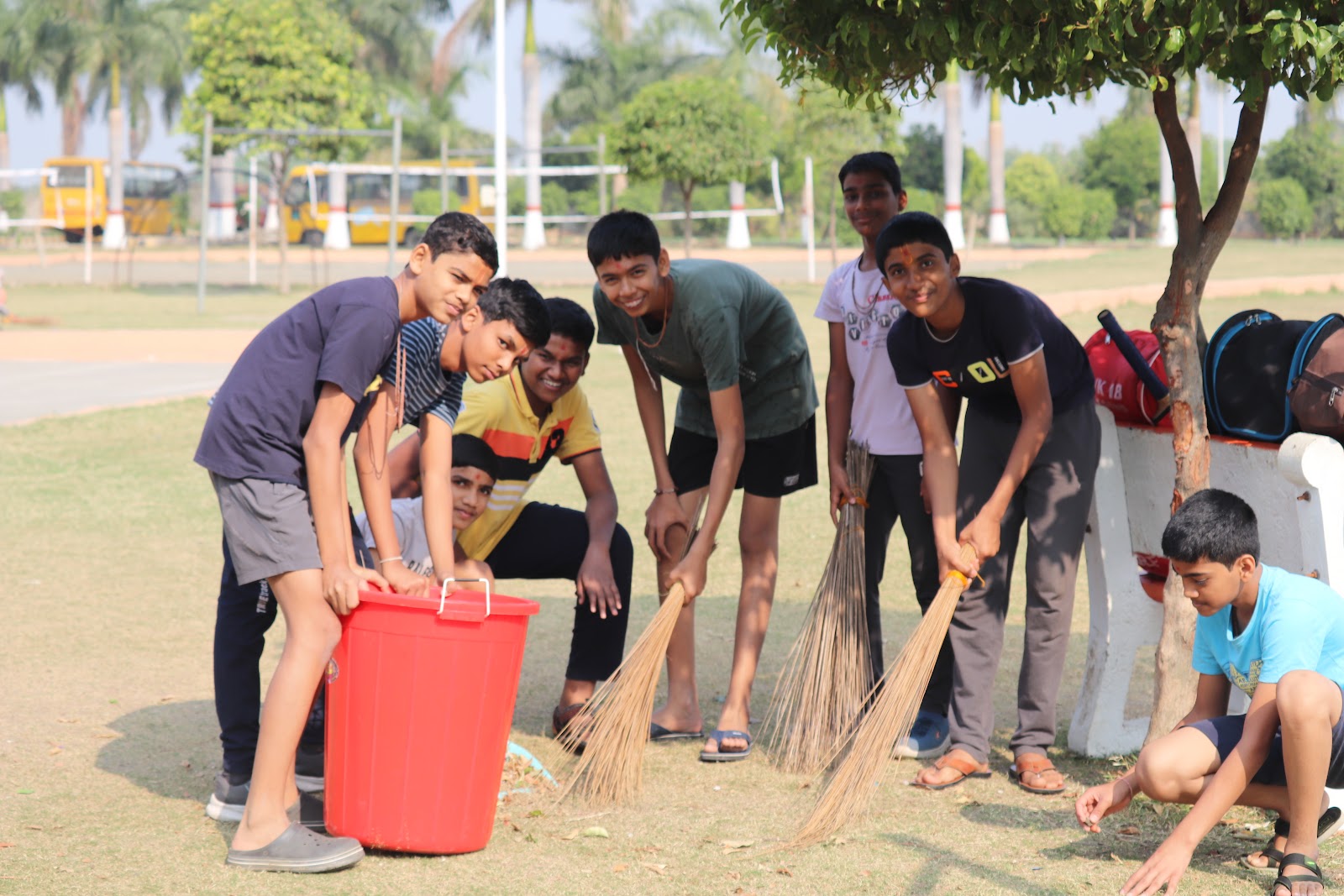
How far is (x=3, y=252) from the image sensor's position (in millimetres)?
38500

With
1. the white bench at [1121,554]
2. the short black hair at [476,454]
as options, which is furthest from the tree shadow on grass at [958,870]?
the short black hair at [476,454]

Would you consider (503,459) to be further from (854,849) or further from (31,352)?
(31,352)

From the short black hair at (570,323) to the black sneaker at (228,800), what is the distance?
56.9 inches

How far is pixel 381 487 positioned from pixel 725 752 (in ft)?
4.34

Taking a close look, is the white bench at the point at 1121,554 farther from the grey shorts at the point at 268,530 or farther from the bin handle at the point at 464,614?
the grey shorts at the point at 268,530

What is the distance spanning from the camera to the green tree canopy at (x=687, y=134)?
23.7 m

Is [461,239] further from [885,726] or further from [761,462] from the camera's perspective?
[885,726]

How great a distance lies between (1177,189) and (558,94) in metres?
44.6

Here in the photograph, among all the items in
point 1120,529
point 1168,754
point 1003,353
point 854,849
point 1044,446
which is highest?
point 1003,353

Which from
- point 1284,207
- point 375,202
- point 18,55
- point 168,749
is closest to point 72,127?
point 18,55

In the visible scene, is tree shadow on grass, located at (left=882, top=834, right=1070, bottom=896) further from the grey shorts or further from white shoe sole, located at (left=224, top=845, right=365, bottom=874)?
the grey shorts

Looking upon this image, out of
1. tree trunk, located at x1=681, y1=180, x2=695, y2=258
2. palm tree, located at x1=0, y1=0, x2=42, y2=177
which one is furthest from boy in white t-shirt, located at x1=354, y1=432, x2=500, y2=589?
palm tree, located at x1=0, y1=0, x2=42, y2=177

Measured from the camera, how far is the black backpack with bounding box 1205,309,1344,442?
3631mm

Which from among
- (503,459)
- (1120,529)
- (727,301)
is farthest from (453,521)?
(1120,529)
